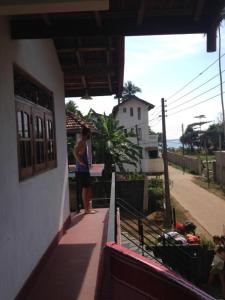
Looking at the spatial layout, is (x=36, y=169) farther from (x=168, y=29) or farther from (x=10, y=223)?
(x=168, y=29)

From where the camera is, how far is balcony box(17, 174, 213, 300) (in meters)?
3.09

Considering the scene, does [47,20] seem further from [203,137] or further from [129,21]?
[203,137]

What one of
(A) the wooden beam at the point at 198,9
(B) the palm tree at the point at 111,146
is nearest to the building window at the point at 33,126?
(A) the wooden beam at the point at 198,9

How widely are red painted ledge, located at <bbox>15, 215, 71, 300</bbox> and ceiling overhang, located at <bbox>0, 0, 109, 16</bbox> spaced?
2.69 m

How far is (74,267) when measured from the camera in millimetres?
6547

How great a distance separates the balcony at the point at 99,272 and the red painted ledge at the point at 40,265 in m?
0.02

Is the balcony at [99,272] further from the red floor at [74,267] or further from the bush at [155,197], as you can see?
the bush at [155,197]

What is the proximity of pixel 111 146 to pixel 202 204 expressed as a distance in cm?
853

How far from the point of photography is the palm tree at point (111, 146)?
1160 inches

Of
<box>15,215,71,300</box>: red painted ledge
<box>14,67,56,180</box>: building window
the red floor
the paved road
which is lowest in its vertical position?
the paved road

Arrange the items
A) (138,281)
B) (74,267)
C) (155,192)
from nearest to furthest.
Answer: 1. (138,281)
2. (74,267)
3. (155,192)

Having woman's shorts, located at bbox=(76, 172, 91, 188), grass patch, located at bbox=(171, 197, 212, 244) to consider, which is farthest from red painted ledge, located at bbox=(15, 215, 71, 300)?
grass patch, located at bbox=(171, 197, 212, 244)

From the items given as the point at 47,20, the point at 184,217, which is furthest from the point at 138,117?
the point at 47,20

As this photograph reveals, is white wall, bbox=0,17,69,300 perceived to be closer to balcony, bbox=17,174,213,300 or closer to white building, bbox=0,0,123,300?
white building, bbox=0,0,123,300
